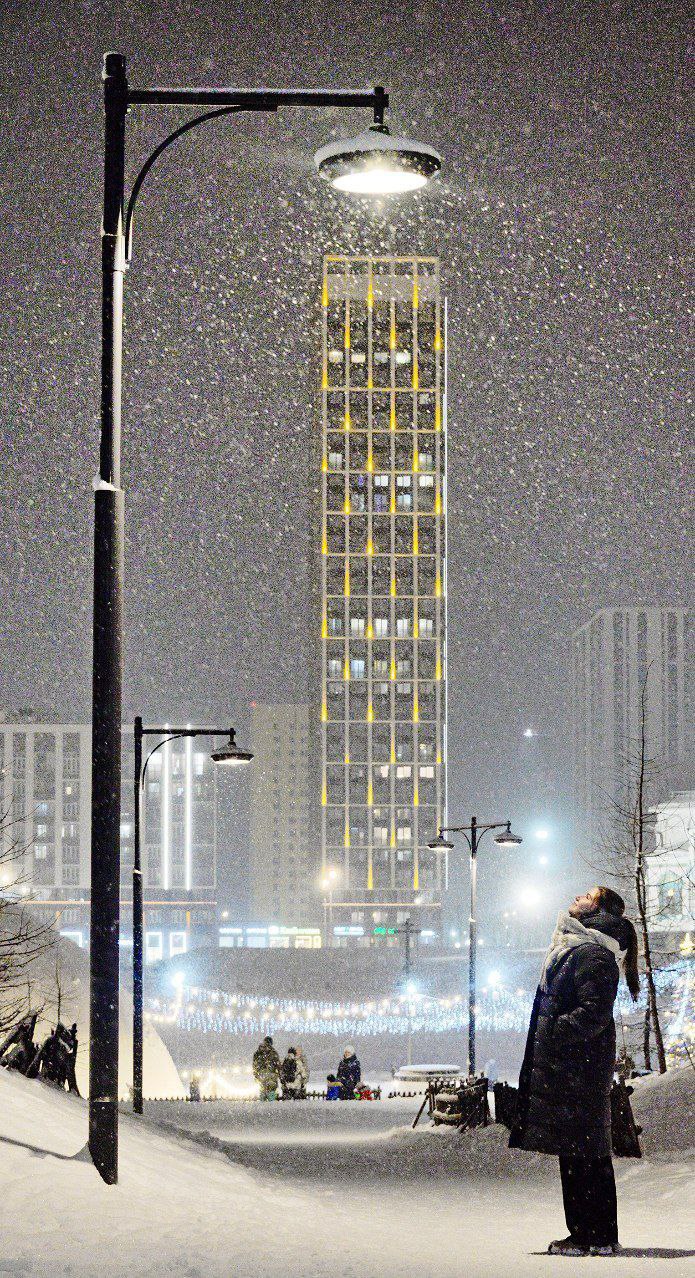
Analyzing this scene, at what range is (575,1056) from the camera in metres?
8.03

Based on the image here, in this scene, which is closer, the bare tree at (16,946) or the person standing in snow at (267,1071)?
the bare tree at (16,946)

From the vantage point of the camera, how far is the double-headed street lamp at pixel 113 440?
28.7ft

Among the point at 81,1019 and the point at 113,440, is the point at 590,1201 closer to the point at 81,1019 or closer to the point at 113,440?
the point at 113,440

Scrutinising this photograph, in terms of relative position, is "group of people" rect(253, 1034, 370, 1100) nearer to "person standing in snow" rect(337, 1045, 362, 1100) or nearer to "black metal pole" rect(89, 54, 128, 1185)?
"person standing in snow" rect(337, 1045, 362, 1100)

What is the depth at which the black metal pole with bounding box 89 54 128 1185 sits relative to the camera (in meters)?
8.72

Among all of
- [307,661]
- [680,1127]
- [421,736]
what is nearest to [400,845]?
[421,736]

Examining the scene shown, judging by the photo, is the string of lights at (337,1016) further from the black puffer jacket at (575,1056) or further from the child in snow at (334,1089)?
the black puffer jacket at (575,1056)

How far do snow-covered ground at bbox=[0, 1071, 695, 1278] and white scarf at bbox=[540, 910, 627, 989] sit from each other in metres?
1.44

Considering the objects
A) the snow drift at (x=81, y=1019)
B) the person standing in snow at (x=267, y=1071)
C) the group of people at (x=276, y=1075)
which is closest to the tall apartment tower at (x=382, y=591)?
the snow drift at (x=81, y=1019)

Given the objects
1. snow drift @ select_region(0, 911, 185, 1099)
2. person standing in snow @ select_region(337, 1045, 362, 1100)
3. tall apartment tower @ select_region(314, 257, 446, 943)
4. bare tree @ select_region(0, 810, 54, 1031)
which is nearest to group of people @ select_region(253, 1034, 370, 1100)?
person standing in snow @ select_region(337, 1045, 362, 1100)

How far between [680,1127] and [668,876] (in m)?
75.8

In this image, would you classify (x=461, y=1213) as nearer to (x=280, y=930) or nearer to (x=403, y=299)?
(x=403, y=299)

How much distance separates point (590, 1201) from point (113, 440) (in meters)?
4.90

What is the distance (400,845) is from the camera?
136 metres
